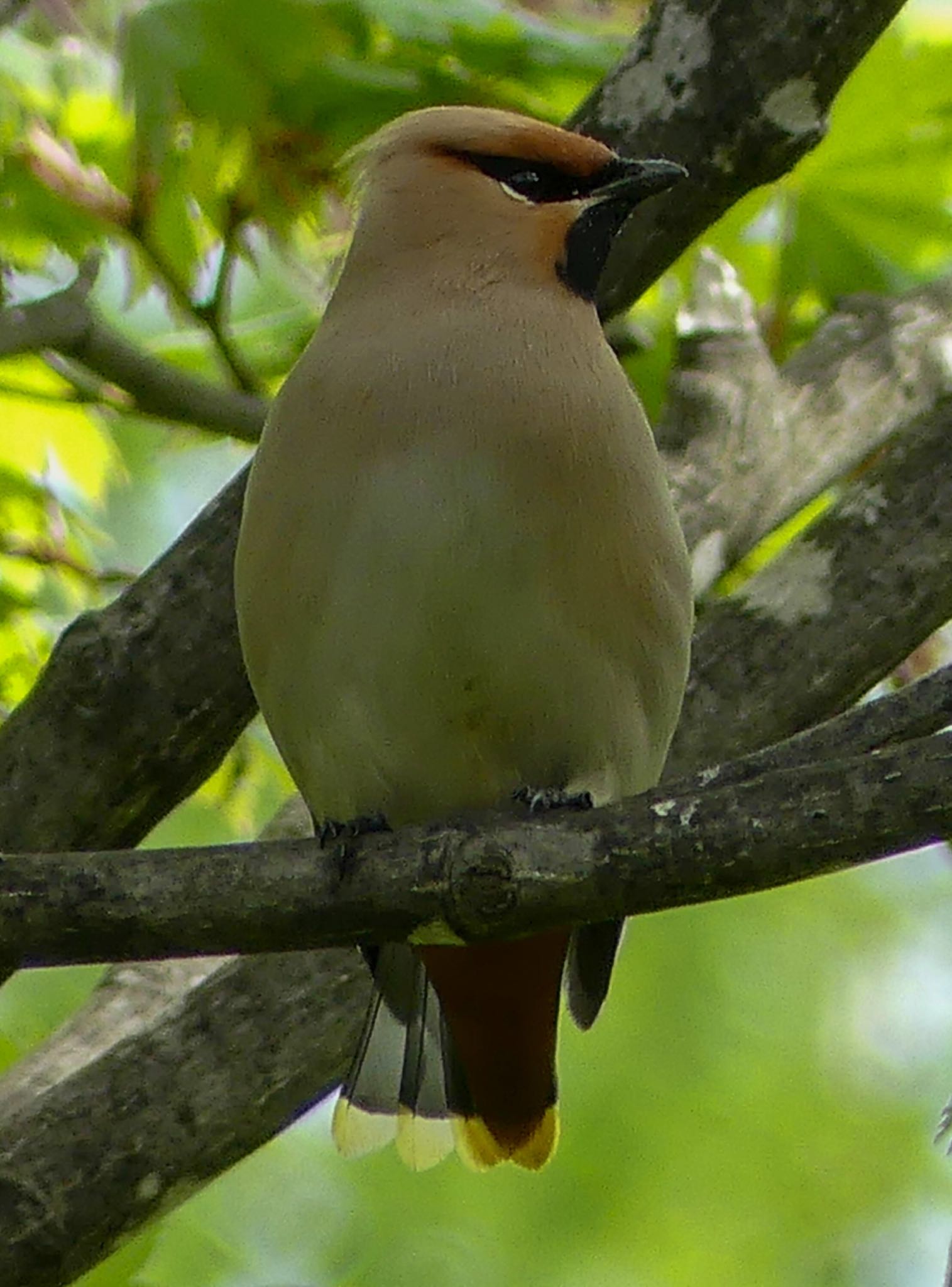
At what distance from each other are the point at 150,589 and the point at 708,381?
4.69 ft

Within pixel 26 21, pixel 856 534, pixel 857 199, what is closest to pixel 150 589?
pixel 856 534

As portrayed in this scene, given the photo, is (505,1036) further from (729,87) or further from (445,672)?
(729,87)

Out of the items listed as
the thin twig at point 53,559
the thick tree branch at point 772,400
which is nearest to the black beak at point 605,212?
the thick tree branch at point 772,400

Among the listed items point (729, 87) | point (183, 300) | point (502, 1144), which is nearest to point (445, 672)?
point (502, 1144)

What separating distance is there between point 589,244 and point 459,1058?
54.5 inches

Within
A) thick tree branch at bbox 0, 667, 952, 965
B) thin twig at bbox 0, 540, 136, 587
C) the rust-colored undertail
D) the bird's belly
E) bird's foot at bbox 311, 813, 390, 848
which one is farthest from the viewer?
thin twig at bbox 0, 540, 136, 587

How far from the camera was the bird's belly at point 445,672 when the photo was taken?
337cm

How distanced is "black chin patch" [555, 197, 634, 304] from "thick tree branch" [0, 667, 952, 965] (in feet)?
3.78

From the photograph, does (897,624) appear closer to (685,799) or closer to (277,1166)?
(685,799)

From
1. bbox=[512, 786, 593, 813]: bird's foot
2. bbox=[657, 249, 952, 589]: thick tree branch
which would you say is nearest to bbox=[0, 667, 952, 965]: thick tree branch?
bbox=[512, 786, 593, 813]: bird's foot

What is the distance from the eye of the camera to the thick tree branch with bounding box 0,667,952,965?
8.68 feet

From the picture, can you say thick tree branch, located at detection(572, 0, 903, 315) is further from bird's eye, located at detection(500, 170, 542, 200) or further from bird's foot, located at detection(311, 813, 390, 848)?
bird's foot, located at detection(311, 813, 390, 848)

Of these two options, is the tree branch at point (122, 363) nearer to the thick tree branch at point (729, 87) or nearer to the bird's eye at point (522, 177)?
the bird's eye at point (522, 177)

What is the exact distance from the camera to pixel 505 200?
3863mm
